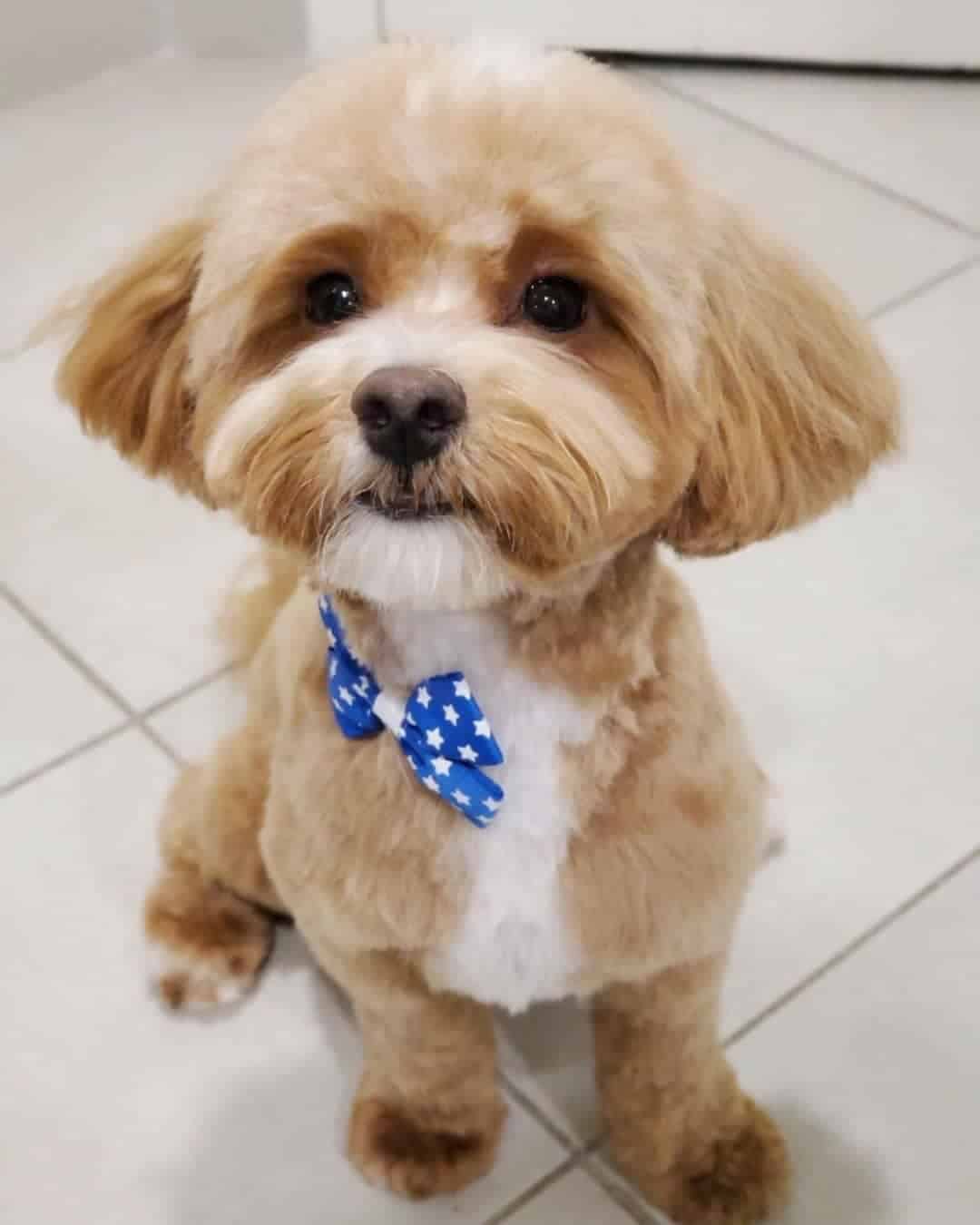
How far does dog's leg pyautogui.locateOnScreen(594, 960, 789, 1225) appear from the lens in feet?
3.22

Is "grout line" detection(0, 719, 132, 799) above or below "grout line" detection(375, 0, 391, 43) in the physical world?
below

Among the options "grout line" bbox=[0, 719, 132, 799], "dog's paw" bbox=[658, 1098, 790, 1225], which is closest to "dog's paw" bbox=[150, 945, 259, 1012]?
"grout line" bbox=[0, 719, 132, 799]

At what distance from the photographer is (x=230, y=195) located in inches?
30.5

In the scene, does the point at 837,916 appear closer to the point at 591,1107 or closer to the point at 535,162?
the point at 591,1107

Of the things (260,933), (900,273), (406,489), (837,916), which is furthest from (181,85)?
(406,489)

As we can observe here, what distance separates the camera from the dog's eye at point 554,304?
732 mm

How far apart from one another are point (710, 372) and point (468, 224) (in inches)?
5.7

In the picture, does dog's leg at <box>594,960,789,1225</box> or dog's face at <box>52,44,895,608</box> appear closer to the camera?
dog's face at <box>52,44,895,608</box>

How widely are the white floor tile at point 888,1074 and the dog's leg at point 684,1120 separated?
5 cm

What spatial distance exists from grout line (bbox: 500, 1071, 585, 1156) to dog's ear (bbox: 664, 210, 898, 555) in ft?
1.68

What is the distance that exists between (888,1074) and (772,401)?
0.60 meters

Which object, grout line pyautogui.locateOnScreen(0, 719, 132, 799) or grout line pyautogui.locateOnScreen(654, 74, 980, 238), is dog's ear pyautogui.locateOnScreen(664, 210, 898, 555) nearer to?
grout line pyautogui.locateOnScreen(0, 719, 132, 799)

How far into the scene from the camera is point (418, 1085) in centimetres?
102

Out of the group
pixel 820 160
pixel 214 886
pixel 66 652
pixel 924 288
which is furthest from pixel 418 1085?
pixel 820 160
